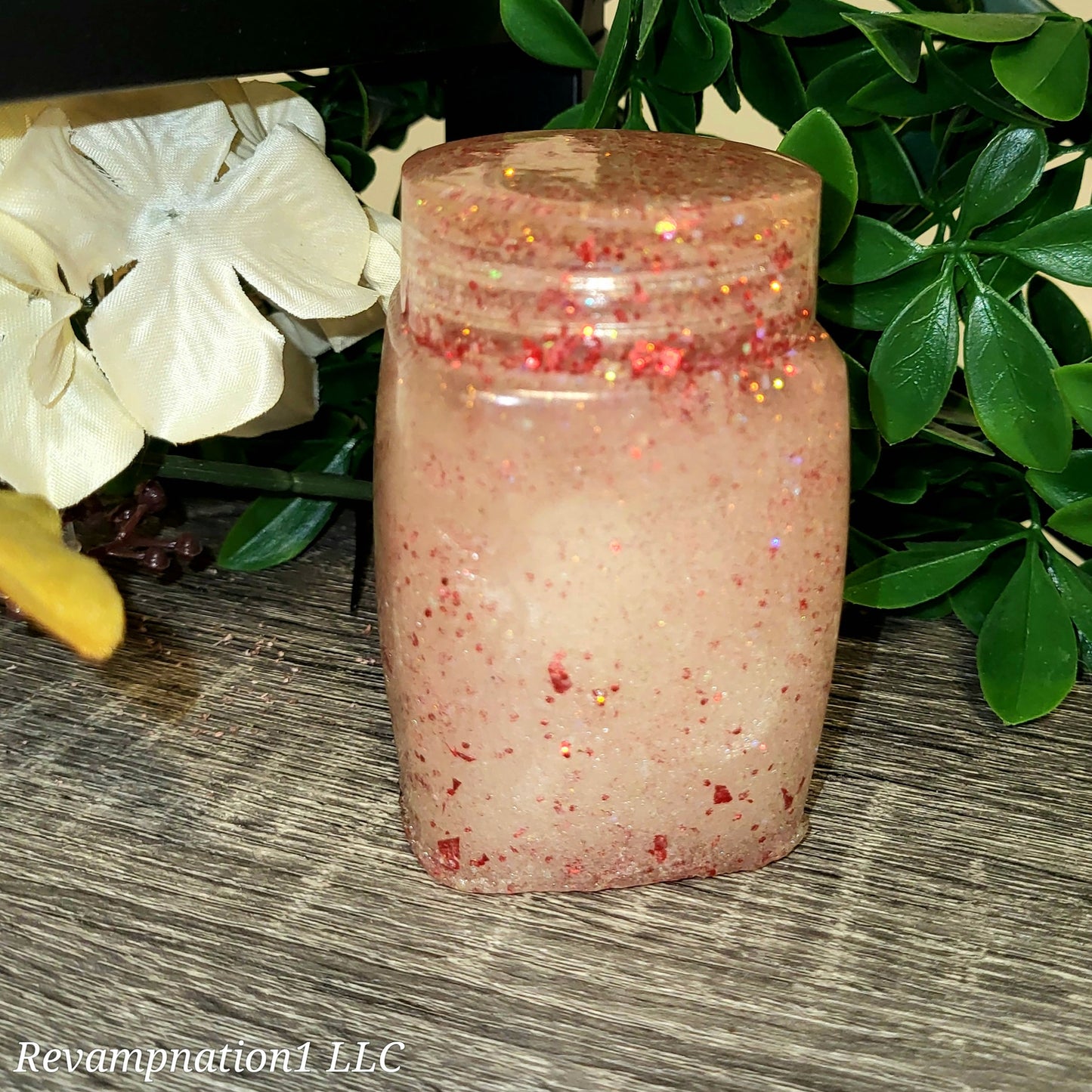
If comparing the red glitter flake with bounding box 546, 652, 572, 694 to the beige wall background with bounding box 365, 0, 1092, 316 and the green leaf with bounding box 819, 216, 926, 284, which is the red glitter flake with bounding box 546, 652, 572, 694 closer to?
the green leaf with bounding box 819, 216, 926, 284

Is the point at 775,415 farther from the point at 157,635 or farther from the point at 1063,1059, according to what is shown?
the point at 157,635

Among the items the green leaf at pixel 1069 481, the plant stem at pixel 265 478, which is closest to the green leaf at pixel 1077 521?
Result: the green leaf at pixel 1069 481

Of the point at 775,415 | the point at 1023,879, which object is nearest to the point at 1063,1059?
the point at 1023,879

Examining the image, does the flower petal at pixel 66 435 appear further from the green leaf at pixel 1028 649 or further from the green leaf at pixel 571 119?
the green leaf at pixel 1028 649

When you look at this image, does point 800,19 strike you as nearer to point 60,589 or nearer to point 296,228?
point 296,228

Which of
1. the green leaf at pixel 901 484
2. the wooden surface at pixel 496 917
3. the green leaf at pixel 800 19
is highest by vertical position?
the green leaf at pixel 800 19

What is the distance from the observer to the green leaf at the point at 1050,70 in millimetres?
348

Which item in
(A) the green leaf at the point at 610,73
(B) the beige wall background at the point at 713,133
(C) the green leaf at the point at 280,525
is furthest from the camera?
(B) the beige wall background at the point at 713,133

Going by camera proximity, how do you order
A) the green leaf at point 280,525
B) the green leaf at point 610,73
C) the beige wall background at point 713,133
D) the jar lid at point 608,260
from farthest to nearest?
the beige wall background at point 713,133, the green leaf at point 280,525, the green leaf at point 610,73, the jar lid at point 608,260

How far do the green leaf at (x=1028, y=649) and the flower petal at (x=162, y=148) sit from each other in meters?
0.30

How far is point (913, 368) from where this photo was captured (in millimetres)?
385

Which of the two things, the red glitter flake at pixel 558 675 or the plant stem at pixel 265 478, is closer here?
the red glitter flake at pixel 558 675

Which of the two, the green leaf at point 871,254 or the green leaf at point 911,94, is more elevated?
the green leaf at point 911,94

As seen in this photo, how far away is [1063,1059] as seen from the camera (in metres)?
0.31
